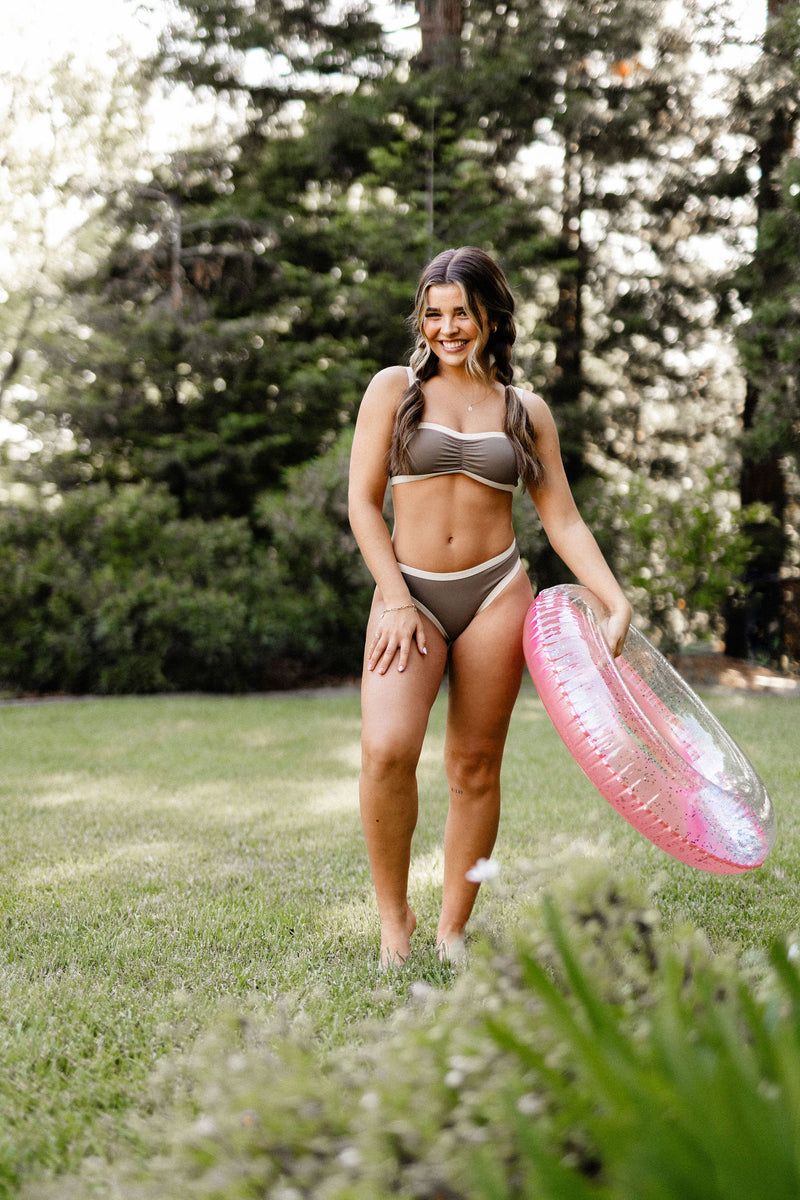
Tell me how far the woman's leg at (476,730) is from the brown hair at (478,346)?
1.37 ft

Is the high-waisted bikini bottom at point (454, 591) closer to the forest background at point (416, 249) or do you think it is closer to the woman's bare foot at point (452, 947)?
the woman's bare foot at point (452, 947)

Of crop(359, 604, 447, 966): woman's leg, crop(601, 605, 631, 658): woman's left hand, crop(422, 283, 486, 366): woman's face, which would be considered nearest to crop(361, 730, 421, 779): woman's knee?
crop(359, 604, 447, 966): woman's leg

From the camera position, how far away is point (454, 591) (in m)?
2.66

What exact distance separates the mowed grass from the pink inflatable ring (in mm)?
197

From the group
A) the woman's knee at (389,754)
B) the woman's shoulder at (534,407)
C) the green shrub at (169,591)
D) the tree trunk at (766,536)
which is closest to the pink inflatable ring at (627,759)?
the woman's knee at (389,754)

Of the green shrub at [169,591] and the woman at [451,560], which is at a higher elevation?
the woman at [451,560]

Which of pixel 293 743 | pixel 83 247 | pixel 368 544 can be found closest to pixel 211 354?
pixel 83 247

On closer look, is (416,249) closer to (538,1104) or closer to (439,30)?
(439,30)

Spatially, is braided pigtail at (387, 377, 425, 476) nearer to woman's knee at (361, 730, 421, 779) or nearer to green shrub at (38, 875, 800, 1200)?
woman's knee at (361, 730, 421, 779)

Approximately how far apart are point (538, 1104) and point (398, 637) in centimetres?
150

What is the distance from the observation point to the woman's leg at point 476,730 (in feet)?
8.71

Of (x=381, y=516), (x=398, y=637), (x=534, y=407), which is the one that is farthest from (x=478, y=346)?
(x=398, y=637)

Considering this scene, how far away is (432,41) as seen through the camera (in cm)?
1216

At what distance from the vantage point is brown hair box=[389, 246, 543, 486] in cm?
259
